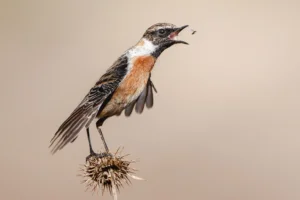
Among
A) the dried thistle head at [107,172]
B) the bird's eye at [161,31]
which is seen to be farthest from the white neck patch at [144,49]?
the dried thistle head at [107,172]

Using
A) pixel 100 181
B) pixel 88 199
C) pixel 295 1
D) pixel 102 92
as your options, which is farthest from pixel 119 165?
pixel 295 1

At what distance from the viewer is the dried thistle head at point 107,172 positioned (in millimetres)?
6223

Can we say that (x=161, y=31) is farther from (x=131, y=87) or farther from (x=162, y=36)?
(x=131, y=87)

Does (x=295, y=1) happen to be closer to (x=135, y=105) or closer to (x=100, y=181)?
(x=135, y=105)

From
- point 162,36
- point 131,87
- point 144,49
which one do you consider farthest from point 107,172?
point 162,36

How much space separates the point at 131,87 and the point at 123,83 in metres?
0.07

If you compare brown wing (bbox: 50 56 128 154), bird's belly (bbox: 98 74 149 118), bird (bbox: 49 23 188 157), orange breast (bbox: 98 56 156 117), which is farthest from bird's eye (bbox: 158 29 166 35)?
bird's belly (bbox: 98 74 149 118)

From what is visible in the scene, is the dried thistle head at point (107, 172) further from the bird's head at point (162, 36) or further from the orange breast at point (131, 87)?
the bird's head at point (162, 36)

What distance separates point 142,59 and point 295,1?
442 inches

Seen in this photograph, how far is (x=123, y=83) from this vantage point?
260 inches

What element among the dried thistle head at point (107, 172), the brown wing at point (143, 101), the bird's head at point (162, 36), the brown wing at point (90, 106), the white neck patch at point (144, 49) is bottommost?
the dried thistle head at point (107, 172)

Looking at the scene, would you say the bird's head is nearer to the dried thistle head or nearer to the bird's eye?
the bird's eye

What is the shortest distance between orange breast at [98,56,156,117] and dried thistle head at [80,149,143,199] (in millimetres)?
431

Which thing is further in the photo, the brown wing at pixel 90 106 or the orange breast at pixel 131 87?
the orange breast at pixel 131 87
